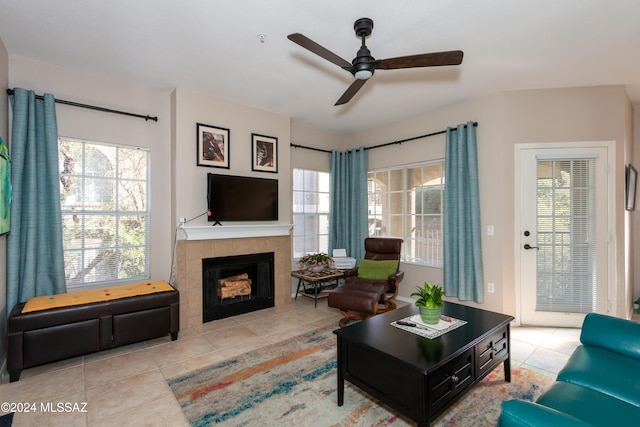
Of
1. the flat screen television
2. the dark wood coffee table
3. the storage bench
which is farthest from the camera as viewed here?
the flat screen television

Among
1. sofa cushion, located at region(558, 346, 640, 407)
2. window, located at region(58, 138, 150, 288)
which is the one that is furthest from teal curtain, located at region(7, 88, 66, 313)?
sofa cushion, located at region(558, 346, 640, 407)

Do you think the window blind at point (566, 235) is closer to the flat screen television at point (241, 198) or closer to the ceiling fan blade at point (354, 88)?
the ceiling fan blade at point (354, 88)

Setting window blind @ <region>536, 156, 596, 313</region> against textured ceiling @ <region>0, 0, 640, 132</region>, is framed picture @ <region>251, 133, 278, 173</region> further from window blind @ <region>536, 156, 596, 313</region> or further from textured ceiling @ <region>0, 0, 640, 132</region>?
window blind @ <region>536, 156, 596, 313</region>

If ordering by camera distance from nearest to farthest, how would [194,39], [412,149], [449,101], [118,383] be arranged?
1. [118,383]
2. [194,39]
3. [449,101]
4. [412,149]

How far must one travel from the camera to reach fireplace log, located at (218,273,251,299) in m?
3.81

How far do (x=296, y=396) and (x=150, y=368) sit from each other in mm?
1312

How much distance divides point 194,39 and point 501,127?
3291 mm

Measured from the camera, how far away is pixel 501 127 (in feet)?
11.5

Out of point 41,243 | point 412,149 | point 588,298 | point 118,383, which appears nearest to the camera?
point 118,383

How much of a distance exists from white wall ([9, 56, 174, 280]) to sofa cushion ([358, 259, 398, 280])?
2.44 metres

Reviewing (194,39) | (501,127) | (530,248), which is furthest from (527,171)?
(194,39)

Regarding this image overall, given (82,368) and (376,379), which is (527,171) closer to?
(376,379)

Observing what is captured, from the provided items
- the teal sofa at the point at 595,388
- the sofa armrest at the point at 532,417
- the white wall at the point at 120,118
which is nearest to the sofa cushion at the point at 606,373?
the teal sofa at the point at 595,388

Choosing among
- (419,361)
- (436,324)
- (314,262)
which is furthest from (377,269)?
(419,361)
